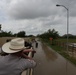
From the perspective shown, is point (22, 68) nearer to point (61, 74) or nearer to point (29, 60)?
point (29, 60)

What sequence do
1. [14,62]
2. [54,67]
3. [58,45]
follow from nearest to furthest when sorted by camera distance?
1. [14,62]
2. [54,67]
3. [58,45]

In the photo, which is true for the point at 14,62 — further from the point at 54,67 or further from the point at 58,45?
the point at 58,45

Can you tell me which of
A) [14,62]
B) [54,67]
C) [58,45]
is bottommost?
[58,45]

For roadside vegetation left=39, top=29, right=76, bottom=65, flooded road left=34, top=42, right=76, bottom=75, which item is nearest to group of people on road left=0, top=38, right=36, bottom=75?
flooded road left=34, top=42, right=76, bottom=75

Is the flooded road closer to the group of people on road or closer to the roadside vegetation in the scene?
the roadside vegetation

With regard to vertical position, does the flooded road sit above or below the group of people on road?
below

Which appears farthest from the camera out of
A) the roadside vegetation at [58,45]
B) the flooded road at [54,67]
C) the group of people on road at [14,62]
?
the roadside vegetation at [58,45]

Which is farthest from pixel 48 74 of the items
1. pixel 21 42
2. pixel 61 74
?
pixel 21 42

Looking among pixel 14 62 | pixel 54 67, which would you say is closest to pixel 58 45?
pixel 54 67

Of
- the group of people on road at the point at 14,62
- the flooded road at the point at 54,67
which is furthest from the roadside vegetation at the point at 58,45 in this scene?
the group of people on road at the point at 14,62

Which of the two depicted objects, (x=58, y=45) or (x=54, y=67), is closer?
(x=54, y=67)

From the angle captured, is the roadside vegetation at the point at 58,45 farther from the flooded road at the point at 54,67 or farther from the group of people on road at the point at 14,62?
the group of people on road at the point at 14,62

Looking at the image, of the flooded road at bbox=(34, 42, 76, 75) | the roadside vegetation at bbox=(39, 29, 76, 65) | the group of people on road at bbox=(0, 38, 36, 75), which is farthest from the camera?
the roadside vegetation at bbox=(39, 29, 76, 65)

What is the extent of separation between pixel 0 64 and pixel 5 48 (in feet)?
0.88
